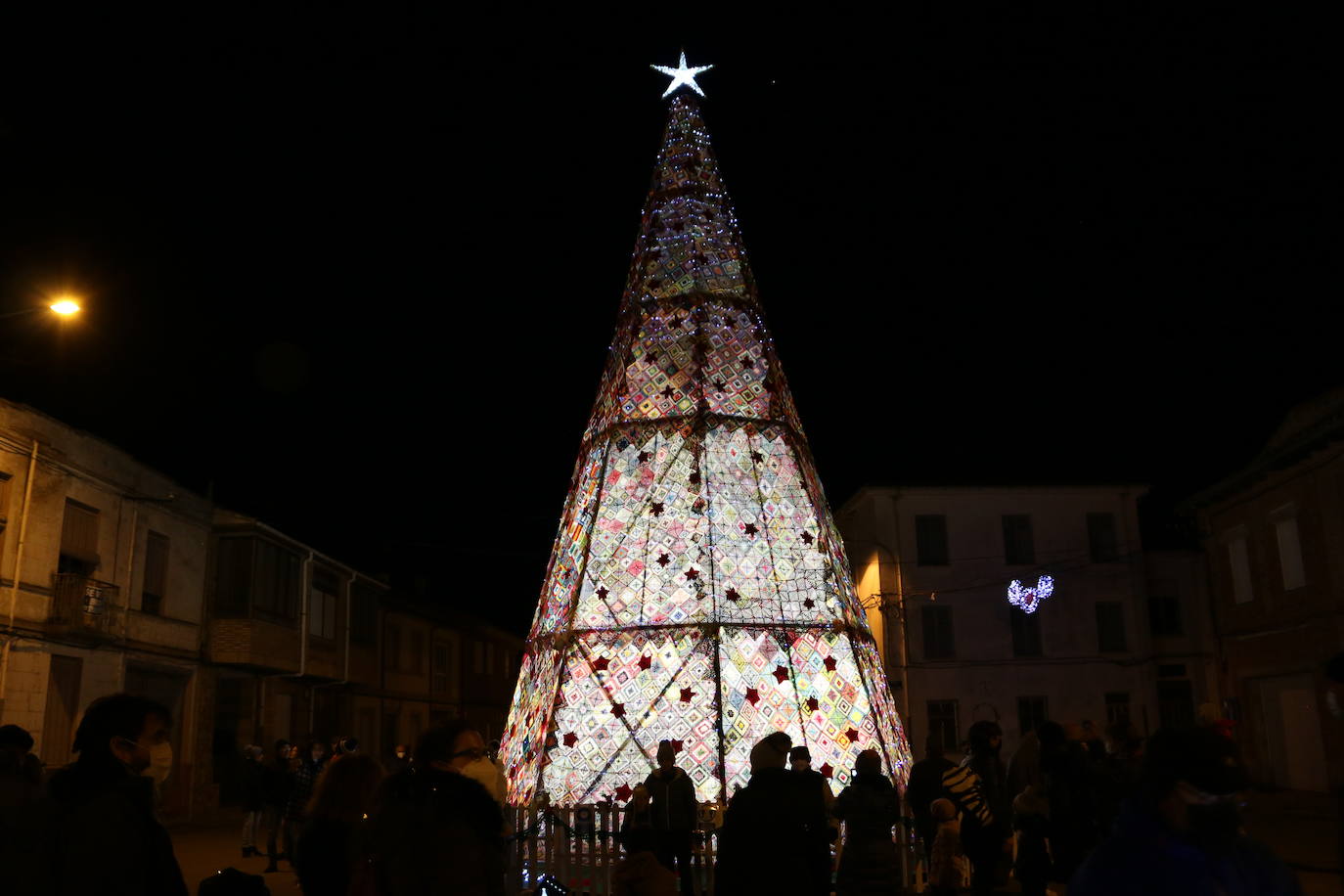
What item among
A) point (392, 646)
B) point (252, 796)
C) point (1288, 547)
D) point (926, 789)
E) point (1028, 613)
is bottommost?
point (252, 796)

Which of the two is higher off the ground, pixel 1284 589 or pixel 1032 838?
pixel 1284 589

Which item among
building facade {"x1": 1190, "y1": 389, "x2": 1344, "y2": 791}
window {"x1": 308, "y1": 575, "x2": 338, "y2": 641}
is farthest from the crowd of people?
window {"x1": 308, "y1": 575, "x2": 338, "y2": 641}

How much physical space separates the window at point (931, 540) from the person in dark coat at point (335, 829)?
28.4 metres

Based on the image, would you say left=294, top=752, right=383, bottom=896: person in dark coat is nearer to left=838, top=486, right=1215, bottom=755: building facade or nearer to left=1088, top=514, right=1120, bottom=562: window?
left=838, top=486, right=1215, bottom=755: building facade

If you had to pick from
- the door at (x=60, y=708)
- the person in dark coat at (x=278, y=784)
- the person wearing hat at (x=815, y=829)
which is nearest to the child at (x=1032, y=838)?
the person wearing hat at (x=815, y=829)

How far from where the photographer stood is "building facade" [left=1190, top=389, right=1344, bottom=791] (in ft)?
64.1

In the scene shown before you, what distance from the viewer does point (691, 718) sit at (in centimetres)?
915

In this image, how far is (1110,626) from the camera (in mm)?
30703

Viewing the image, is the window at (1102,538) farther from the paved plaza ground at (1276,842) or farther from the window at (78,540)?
the window at (78,540)

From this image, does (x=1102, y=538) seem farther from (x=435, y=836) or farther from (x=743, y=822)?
(x=435, y=836)

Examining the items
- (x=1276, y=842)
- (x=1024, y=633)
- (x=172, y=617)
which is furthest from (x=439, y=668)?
(x=1276, y=842)

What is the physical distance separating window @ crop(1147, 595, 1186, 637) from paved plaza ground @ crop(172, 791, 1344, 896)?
10.5 m

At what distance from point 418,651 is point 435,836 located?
33951 millimetres

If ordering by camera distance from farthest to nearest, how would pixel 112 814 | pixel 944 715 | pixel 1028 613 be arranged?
pixel 1028 613 → pixel 944 715 → pixel 112 814
